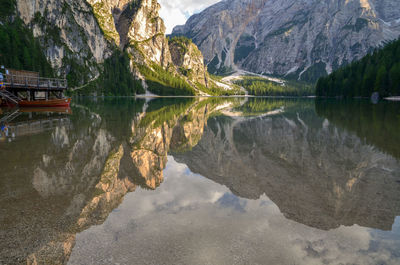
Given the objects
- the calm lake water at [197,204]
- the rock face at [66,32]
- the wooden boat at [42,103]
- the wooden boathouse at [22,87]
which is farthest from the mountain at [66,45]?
the calm lake water at [197,204]

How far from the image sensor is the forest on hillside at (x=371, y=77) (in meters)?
91.0

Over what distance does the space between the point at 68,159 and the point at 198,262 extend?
28.7 ft

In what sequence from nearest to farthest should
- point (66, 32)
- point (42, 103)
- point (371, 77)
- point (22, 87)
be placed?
point (22, 87), point (42, 103), point (371, 77), point (66, 32)

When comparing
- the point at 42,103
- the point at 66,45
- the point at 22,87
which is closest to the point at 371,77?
the point at 42,103

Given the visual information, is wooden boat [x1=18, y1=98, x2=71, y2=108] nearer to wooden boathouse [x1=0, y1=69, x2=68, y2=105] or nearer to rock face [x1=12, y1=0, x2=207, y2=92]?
wooden boathouse [x1=0, y1=69, x2=68, y2=105]

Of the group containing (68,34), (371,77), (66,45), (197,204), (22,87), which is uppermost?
(68,34)

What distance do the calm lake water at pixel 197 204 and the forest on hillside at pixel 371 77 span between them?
99.3 metres

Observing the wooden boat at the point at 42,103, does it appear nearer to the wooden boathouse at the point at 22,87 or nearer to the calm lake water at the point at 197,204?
the wooden boathouse at the point at 22,87

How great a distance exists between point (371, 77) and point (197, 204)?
11846cm

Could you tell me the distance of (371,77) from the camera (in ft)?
328

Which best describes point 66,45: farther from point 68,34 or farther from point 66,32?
point 66,32

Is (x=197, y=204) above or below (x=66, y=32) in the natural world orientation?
below

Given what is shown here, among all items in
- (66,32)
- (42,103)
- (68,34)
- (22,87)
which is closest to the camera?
(22,87)

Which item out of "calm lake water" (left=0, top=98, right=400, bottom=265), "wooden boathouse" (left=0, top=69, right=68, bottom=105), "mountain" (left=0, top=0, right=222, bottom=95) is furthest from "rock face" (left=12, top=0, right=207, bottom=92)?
"calm lake water" (left=0, top=98, right=400, bottom=265)
